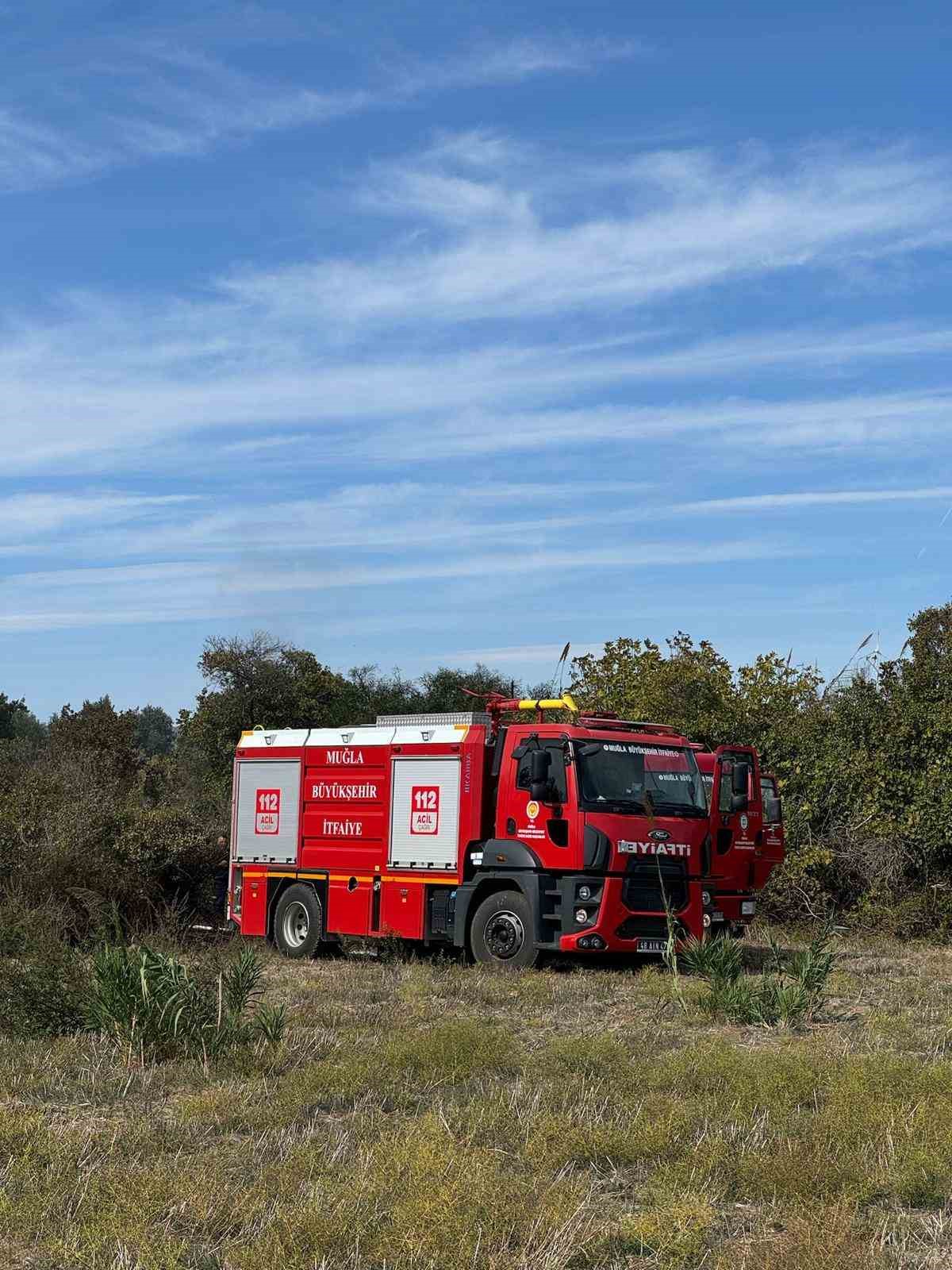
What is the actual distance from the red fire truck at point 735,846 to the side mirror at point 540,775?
2.14 meters

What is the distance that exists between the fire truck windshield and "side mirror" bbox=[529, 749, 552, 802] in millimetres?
361

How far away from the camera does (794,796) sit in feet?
73.9

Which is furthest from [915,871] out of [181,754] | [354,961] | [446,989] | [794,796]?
[181,754]

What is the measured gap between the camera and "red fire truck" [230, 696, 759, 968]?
1567 centimetres

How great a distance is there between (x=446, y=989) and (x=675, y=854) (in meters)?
3.42

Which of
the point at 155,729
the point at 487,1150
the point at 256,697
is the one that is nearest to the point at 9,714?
the point at 256,697

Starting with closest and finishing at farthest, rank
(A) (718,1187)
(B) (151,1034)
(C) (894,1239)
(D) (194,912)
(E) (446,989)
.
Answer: (C) (894,1239), (A) (718,1187), (B) (151,1034), (E) (446,989), (D) (194,912)

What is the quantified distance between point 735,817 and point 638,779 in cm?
175

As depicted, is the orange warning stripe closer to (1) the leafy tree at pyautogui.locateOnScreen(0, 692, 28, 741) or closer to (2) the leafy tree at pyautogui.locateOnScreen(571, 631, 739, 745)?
(2) the leafy tree at pyautogui.locateOnScreen(571, 631, 739, 745)

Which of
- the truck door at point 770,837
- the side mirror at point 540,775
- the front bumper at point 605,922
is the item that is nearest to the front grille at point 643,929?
the front bumper at point 605,922

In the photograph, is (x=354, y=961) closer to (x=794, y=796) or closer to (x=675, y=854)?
(x=675, y=854)

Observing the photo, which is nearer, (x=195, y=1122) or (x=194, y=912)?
(x=195, y=1122)

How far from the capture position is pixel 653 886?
627 inches

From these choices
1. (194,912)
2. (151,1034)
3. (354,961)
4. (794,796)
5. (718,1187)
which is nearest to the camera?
(718,1187)
